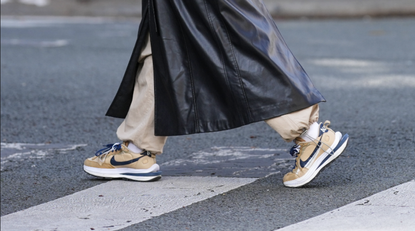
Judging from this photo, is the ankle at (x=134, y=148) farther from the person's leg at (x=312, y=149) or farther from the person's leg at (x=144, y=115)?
the person's leg at (x=312, y=149)

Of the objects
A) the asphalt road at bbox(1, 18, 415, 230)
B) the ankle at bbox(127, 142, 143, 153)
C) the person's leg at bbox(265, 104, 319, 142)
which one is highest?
the person's leg at bbox(265, 104, 319, 142)

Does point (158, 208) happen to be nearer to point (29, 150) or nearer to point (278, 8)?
point (29, 150)

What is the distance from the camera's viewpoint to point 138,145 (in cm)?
311

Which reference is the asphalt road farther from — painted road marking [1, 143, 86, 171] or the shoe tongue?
the shoe tongue

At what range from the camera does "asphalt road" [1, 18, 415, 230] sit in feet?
9.05

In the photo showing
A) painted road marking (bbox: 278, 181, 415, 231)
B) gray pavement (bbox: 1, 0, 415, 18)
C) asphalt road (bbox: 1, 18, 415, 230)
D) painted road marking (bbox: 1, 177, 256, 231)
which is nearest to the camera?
painted road marking (bbox: 278, 181, 415, 231)

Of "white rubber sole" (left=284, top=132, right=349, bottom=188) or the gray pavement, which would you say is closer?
"white rubber sole" (left=284, top=132, right=349, bottom=188)

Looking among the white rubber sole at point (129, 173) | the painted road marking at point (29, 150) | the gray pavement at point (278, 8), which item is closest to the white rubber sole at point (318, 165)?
the white rubber sole at point (129, 173)

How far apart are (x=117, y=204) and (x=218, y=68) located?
0.71m

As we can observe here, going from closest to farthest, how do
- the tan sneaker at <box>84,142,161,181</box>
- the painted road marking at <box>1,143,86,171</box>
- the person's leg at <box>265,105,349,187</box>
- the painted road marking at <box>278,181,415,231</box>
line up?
1. the painted road marking at <box>278,181,415,231</box>
2. the person's leg at <box>265,105,349,187</box>
3. the tan sneaker at <box>84,142,161,181</box>
4. the painted road marking at <box>1,143,86,171</box>

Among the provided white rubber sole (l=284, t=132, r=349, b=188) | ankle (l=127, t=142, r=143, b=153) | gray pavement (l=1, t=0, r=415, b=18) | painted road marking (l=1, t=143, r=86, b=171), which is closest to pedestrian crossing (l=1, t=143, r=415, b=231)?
ankle (l=127, t=142, r=143, b=153)

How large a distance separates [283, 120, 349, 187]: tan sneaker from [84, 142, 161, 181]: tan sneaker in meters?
0.65

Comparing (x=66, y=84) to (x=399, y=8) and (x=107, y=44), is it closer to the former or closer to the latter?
(x=107, y=44)

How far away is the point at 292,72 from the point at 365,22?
1112 centimetres
